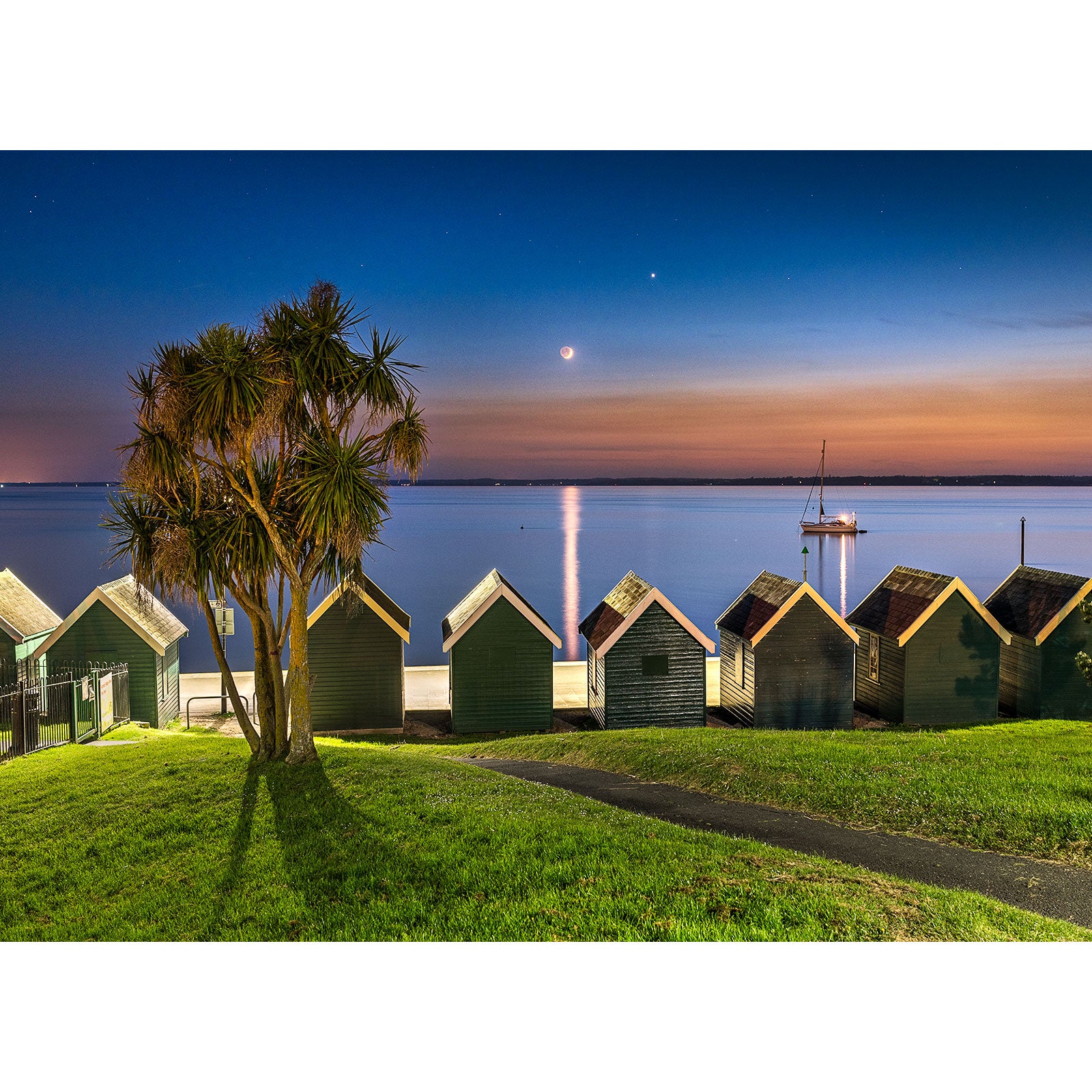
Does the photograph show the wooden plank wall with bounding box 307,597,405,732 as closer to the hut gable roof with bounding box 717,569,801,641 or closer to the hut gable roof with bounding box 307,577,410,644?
the hut gable roof with bounding box 307,577,410,644

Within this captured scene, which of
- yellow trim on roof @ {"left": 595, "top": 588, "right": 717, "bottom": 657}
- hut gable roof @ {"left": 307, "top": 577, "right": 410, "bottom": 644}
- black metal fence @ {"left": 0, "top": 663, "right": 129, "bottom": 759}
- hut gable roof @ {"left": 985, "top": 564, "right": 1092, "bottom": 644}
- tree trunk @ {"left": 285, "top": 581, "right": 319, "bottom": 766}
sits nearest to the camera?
tree trunk @ {"left": 285, "top": 581, "right": 319, "bottom": 766}

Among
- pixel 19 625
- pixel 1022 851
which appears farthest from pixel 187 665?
pixel 1022 851

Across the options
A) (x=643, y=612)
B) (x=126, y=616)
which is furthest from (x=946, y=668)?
(x=126, y=616)

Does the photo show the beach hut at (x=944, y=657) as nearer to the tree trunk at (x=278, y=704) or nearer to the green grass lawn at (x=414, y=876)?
the green grass lawn at (x=414, y=876)

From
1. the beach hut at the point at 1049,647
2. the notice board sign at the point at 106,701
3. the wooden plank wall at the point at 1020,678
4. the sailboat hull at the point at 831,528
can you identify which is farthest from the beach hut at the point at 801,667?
the sailboat hull at the point at 831,528

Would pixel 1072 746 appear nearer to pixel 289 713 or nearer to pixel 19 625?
pixel 289 713

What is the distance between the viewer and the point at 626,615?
2014 centimetres

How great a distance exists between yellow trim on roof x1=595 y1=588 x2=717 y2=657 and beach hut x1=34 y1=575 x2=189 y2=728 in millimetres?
12138

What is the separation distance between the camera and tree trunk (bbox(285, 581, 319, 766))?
12891mm

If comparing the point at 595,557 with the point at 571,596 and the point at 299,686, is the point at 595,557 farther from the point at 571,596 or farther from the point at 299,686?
the point at 299,686

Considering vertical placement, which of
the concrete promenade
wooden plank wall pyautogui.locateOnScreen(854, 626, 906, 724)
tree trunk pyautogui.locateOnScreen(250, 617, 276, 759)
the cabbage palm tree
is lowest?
the concrete promenade

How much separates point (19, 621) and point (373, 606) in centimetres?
993

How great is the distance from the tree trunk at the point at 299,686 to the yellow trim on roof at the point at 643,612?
8.91m

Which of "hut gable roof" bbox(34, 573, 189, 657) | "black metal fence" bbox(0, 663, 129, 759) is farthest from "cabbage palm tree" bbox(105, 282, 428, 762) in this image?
"hut gable roof" bbox(34, 573, 189, 657)
